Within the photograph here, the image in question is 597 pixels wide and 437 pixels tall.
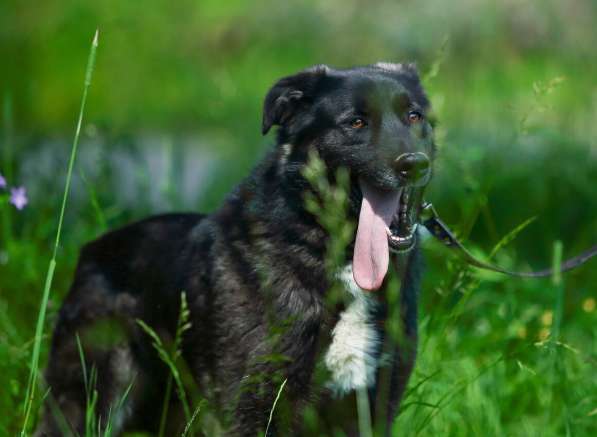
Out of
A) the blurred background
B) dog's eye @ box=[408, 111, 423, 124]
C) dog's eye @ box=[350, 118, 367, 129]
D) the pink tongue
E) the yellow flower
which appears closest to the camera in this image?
the pink tongue

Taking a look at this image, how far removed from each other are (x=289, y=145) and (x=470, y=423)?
1.24 metres

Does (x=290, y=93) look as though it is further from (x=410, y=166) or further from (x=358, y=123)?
(x=410, y=166)

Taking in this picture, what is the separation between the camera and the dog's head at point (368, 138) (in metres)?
3.18

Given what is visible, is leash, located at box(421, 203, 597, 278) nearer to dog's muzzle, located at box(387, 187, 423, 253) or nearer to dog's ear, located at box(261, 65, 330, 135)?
dog's muzzle, located at box(387, 187, 423, 253)

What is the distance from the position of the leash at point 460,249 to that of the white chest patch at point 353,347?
36 cm

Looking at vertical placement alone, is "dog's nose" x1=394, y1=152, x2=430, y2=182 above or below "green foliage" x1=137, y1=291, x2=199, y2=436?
above

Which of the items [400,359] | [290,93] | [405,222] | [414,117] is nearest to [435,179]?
[414,117]

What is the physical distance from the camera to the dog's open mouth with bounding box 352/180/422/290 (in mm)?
3156

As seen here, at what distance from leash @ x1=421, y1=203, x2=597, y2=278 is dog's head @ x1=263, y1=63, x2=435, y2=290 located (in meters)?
0.13

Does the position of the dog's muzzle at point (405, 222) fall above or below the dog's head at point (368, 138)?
below

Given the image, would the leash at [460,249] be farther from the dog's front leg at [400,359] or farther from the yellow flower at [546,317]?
the yellow flower at [546,317]

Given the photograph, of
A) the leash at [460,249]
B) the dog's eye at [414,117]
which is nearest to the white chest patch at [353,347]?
the leash at [460,249]

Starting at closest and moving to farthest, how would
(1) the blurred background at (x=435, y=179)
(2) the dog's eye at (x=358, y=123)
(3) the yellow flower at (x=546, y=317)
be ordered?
(2) the dog's eye at (x=358, y=123)
(1) the blurred background at (x=435, y=179)
(3) the yellow flower at (x=546, y=317)

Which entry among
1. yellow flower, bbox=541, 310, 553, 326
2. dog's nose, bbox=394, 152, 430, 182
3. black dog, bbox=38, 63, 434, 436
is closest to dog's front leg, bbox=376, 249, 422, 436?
black dog, bbox=38, 63, 434, 436
